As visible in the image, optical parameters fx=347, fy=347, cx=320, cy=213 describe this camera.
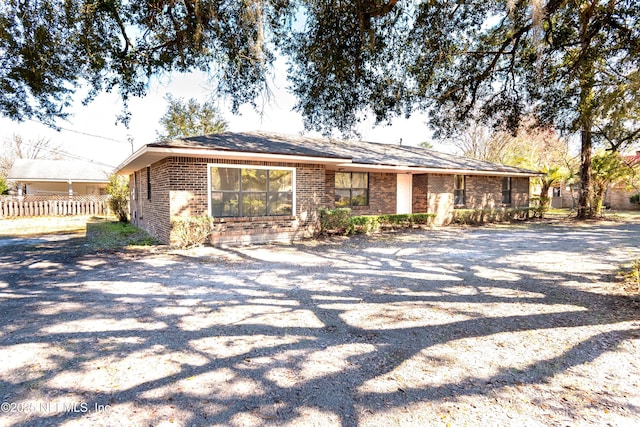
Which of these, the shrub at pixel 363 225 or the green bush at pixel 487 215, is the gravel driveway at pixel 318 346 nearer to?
the shrub at pixel 363 225

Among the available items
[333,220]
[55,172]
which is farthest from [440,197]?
[55,172]

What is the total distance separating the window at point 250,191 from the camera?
10.5 m

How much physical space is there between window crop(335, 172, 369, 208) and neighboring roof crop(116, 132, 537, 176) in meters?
0.95

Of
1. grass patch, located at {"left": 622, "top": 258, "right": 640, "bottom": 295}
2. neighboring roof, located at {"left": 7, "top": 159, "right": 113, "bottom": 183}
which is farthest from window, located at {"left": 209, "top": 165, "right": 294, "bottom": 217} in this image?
neighboring roof, located at {"left": 7, "top": 159, "right": 113, "bottom": 183}

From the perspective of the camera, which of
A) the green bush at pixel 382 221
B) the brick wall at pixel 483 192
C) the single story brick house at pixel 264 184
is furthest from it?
the brick wall at pixel 483 192

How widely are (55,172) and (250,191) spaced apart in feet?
91.5

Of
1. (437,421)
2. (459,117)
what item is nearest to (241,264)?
(437,421)

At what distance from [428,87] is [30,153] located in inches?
2170

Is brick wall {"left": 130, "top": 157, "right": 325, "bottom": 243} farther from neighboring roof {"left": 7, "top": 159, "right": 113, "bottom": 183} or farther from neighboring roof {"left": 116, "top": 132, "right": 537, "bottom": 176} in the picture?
neighboring roof {"left": 7, "top": 159, "right": 113, "bottom": 183}

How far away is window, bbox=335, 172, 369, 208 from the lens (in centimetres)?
1525

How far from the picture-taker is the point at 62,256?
872cm

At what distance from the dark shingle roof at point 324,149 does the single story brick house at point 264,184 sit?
57 millimetres

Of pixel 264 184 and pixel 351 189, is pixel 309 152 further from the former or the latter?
pixel 351 189

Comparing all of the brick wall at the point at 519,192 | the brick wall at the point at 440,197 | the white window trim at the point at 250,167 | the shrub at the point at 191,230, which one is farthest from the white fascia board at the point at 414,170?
the shrub at the point at 191,230
